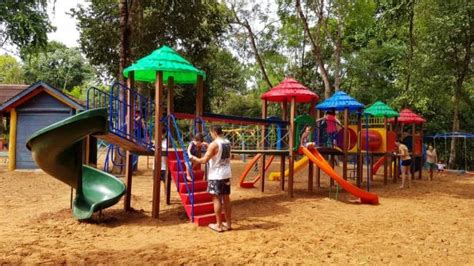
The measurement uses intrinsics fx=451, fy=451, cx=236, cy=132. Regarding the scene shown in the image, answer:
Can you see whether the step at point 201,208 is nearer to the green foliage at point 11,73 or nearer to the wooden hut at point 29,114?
the wooden hut at point 29,114

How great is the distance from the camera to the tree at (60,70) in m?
57.1

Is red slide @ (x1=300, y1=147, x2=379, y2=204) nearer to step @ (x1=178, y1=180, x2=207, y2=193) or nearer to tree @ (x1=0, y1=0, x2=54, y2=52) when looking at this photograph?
step @ (x1=178, y1=180, x2=207, y2=193)

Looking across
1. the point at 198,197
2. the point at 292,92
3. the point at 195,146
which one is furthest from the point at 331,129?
the point at 198,197

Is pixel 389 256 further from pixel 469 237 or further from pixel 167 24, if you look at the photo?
pixel 167 24

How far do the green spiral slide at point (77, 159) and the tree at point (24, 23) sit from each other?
13196 mm

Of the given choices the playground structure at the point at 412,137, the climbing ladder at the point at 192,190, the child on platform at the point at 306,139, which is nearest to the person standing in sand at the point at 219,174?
the climbing ladder at the point at 192,190

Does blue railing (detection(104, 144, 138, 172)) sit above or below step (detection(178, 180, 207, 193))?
above

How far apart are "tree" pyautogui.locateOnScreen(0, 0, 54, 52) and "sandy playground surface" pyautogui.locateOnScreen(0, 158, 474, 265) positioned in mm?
10920

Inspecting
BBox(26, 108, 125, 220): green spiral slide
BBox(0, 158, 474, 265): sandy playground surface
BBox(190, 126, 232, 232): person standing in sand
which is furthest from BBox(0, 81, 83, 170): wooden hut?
BBox(190, 126, 232, 232): person standing in sand

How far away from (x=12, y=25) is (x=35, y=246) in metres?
17.1

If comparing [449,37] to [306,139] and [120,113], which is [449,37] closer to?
[306,139]

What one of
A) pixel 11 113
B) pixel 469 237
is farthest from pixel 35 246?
pixel 11 113

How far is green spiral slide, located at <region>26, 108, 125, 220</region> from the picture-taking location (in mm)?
7465

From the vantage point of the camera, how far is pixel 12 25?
20594mm
